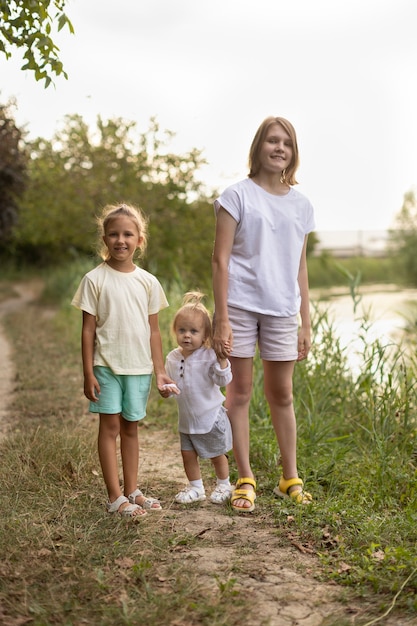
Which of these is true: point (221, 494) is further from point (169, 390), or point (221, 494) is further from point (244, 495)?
point (169, 390)

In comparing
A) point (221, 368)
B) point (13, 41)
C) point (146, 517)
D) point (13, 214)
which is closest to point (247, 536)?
point (146, 517)

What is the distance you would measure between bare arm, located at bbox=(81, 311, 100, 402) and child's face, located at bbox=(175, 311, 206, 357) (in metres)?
0.41

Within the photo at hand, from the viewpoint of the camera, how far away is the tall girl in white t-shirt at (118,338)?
359 cm

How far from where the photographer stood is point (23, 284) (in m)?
20.4

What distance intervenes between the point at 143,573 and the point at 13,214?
12.9 m

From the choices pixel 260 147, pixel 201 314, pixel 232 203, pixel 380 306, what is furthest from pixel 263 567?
pixel 380 306

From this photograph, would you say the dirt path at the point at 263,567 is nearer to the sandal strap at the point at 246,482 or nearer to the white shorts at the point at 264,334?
the sandal strap at the point at 246,482

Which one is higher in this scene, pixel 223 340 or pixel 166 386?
pixel 223 340

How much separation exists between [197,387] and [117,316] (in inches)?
20.3

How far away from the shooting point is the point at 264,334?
383cm

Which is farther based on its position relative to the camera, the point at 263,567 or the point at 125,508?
the point at 125,508

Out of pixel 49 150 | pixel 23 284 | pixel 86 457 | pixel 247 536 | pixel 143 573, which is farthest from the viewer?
pixel 23 284

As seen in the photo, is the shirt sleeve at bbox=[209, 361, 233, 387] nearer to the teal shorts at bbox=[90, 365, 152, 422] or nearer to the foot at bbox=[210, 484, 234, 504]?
the teal shorts at bbox=[90, 365, 152, 422]

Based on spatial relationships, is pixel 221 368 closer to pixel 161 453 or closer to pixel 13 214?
pixel 161 453
